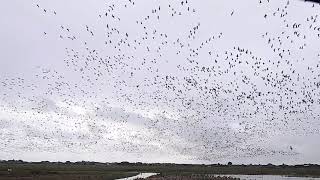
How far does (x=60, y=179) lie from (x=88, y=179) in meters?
4.57

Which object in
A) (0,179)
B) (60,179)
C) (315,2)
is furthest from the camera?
(60,179)

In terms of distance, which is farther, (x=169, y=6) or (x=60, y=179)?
(x=60, y=179)

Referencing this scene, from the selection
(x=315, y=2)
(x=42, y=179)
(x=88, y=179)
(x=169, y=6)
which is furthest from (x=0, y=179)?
(x=315, y=2)

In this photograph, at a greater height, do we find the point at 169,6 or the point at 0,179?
the point at 169,6

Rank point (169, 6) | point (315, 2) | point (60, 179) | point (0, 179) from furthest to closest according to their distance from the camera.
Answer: point (60, 179)
point (0, 179)
point (169, 6)
point (315, 2)

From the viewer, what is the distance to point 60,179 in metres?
65.6

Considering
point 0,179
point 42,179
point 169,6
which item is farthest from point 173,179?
point 169,6

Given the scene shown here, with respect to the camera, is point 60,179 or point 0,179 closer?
point 0,179

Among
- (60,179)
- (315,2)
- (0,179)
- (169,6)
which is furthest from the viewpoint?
(60,179)

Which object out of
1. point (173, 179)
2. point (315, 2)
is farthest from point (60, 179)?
point (315, 2)

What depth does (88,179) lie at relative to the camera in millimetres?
67438

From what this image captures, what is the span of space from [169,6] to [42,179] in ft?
194

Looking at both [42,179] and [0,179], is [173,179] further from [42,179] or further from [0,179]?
[0,179]

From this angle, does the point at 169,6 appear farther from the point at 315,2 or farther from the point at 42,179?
the point at 42,179
